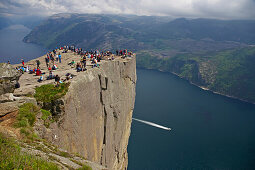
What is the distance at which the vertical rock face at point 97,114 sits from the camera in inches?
→ 837

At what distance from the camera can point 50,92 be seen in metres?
20.2

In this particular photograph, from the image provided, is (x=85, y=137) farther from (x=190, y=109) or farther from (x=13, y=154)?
(x=190, y=109)

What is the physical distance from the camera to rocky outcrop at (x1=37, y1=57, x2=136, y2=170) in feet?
68.0

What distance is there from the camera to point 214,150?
87875mm

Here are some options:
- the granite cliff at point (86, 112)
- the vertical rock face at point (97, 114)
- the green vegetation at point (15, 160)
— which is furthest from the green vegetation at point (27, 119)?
the vertical rock face at point (97, 114)

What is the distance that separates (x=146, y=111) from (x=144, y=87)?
56.0 metres

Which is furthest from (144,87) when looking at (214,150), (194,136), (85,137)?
(85,137)

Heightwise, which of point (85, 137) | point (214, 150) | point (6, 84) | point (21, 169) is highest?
point (6, 84)

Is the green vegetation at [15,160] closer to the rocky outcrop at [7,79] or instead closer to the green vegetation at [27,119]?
the green vegetation at [27,119]

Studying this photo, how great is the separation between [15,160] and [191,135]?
10023 cm

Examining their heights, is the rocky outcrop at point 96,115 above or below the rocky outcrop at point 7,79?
below

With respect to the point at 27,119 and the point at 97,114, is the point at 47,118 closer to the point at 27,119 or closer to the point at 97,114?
the point at 27,119

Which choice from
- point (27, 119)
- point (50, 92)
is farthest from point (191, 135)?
point (27, 119)

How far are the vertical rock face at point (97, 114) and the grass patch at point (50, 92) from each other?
71 cm
